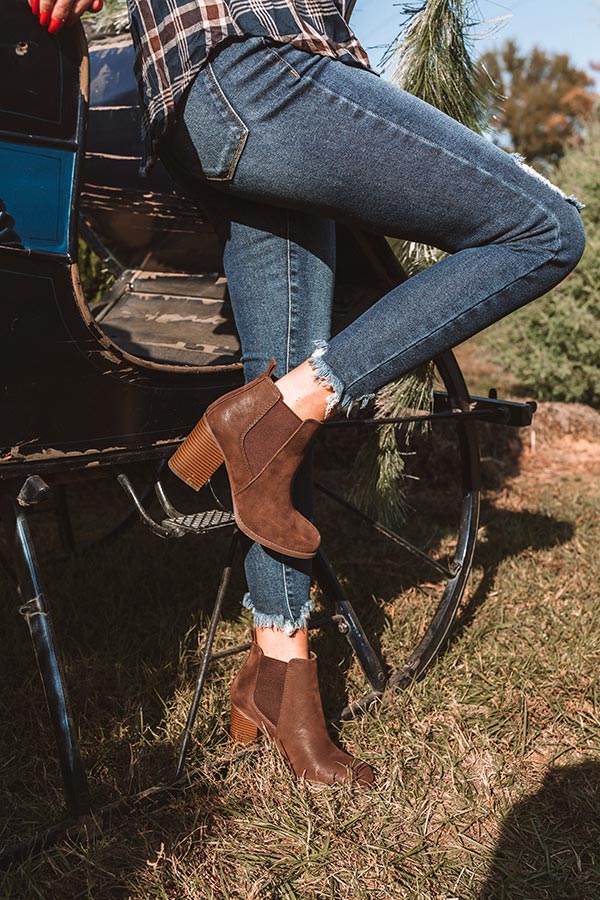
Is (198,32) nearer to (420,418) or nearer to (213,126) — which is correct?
(213,126)

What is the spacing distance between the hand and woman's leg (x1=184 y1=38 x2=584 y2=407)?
0.23 m

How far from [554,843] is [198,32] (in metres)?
1.52

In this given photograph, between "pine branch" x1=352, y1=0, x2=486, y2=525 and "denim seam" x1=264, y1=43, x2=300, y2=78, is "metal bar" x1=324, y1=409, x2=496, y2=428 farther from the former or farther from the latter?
"denim seam" x1=264, y1=43, x2=300, y2=78

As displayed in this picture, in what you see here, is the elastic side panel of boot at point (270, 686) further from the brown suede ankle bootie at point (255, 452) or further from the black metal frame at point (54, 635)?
the brown suede ankle bootie at point (255, 452)

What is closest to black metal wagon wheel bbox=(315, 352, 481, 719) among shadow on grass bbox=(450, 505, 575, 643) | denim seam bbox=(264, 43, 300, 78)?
shadow on grass bbox=(450, 505, 575, 643)

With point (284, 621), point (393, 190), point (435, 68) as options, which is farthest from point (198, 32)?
point (284, 621)

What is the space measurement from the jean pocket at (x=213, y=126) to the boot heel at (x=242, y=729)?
1028mm

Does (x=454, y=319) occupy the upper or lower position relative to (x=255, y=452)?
upper

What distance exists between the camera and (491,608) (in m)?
2.40

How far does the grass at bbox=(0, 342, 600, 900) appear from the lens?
1382 mm

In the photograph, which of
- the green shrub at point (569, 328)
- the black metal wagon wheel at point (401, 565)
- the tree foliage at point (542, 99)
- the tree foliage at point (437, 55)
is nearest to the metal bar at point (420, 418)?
the black metal wagon wheel at point (401, 565)

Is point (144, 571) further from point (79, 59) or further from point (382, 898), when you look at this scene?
point (79, 59)

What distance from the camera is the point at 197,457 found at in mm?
1396

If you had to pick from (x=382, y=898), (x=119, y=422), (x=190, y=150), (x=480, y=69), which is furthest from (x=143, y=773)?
(x=480, y=69)
